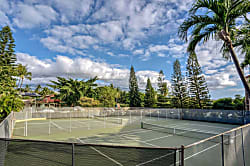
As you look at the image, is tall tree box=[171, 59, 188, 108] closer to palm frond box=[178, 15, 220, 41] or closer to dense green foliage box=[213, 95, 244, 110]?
dense green foliage box=[213, 95, 244, 110]

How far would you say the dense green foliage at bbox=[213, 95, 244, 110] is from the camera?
95.5 ft

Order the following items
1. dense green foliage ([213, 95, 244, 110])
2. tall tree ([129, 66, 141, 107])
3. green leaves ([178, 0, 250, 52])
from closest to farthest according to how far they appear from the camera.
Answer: green leaves ([178, 0, 250, 52]) < dense green foliage ([213, 95, 244, 110]) < tall tree ([129, 66, 141, 107])

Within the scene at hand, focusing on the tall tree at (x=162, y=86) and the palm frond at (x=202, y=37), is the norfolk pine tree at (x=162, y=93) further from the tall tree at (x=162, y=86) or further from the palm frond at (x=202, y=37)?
the palm frond at (x=202, y=37)

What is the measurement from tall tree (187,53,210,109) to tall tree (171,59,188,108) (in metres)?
2.73

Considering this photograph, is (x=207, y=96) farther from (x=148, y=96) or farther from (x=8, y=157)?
(x=8, y=157)

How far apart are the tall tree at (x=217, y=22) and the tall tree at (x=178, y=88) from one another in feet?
127

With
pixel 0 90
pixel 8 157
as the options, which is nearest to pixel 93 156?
pixel 8 157

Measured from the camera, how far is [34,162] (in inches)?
117

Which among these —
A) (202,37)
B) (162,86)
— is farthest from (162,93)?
(202,37)

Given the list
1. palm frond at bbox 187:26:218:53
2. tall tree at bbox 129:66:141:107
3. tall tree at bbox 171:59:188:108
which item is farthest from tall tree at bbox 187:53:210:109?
palm frond at bbox 187:26:218:53

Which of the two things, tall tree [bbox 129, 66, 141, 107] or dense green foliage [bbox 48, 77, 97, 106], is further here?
tall tree [bbox 129, 66, 141, 107]

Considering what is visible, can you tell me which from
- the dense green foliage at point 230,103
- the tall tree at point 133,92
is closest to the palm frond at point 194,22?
the dense green foliage at point 230,103

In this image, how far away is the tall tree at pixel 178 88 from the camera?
4309 cm

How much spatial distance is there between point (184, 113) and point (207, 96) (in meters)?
14.6
